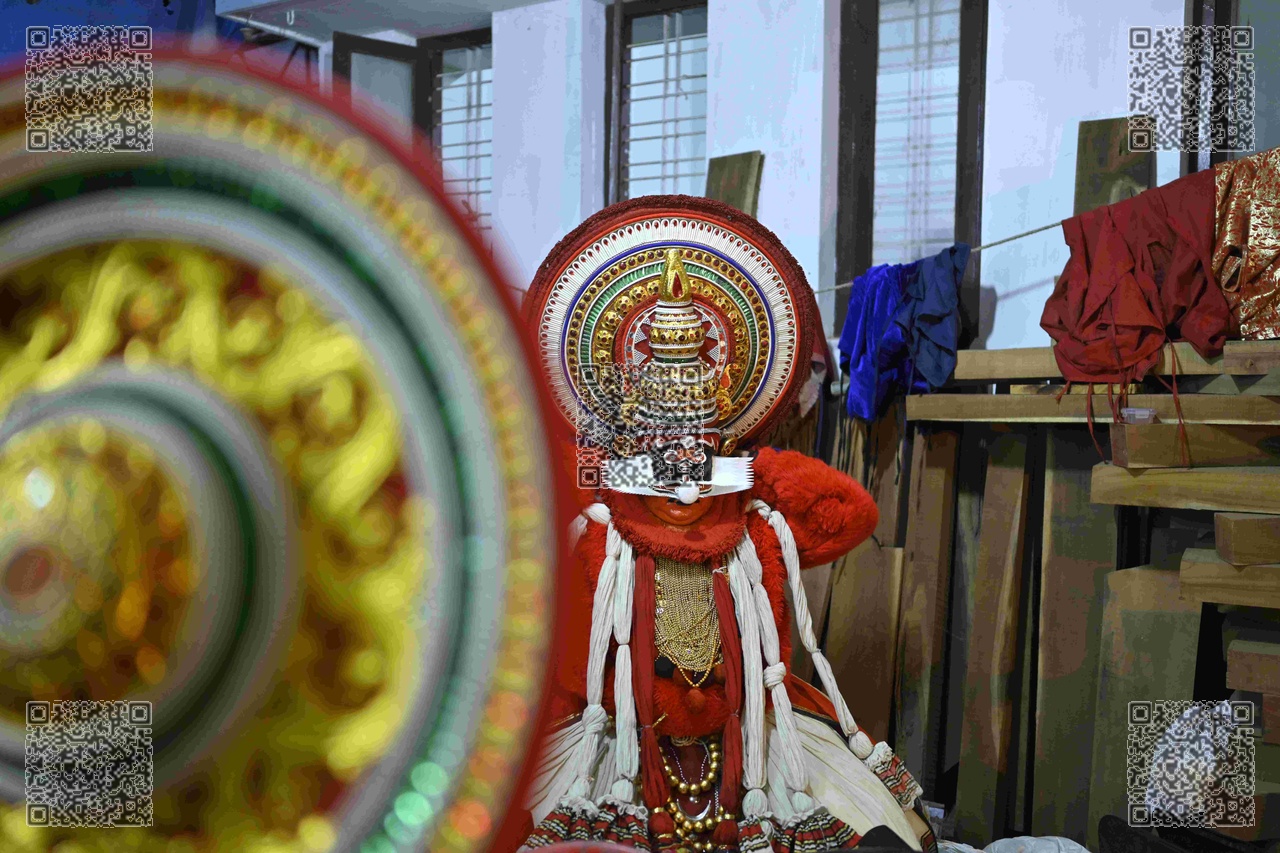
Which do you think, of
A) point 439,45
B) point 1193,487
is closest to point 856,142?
point 1193,487

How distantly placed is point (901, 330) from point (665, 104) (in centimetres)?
118

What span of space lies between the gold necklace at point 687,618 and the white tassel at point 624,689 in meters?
0.05

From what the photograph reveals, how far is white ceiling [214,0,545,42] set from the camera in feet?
9.04

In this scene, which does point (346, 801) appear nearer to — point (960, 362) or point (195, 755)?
point (195, 755)

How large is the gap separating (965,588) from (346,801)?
2601 mm

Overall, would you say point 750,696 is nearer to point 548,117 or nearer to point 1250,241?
point 1250,241

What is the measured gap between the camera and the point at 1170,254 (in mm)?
2168

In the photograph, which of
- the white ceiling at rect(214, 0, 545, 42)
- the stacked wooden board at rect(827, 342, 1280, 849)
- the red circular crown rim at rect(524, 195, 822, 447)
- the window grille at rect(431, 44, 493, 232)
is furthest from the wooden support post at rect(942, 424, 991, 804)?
the white ceiling at rect(214, 0, 545, 42)

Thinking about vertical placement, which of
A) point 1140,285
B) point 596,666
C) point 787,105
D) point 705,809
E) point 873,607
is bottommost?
point 705,809

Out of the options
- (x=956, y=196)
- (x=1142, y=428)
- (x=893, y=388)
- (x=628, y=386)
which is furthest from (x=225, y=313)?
(x=956, y=196)

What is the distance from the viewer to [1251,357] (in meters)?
2.04

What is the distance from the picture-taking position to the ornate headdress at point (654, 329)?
68.0 inches

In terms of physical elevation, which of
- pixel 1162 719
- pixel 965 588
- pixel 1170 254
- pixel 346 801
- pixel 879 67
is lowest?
pixel 1162 719

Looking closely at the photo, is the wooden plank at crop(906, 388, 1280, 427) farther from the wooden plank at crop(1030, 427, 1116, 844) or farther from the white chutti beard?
the white chutti beard
